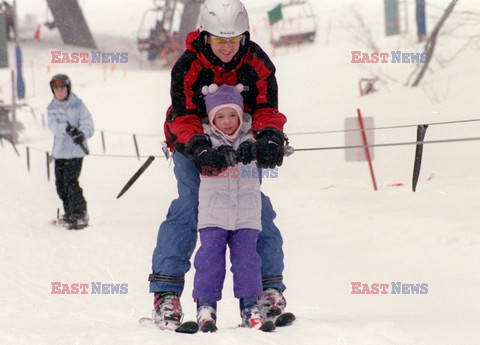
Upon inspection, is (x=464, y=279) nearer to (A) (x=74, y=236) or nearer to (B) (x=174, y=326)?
(B) (x=174, y=326)

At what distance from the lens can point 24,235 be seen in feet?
26.3

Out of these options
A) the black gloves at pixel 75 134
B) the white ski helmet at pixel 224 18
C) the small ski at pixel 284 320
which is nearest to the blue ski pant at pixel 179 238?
the small ski at pixel 284 320

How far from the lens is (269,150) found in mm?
3818

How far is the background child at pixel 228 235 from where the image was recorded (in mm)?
3879

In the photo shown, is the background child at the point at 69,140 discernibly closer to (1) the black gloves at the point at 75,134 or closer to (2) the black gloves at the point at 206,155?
(1) the black gloves at the point at 75,134

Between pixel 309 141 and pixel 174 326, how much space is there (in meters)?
11.4

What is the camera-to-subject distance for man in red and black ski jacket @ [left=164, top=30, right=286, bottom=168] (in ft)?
13.0

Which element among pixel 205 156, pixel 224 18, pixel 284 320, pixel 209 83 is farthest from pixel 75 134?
pixel 284 320

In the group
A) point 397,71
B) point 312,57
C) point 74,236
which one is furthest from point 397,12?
point 74,236

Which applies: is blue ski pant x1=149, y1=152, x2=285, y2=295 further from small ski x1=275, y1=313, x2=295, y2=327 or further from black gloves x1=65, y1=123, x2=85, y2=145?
black gloves x1=65, y1=123, x2=85, y2=145

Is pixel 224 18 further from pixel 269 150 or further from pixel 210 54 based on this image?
pixel 269 150

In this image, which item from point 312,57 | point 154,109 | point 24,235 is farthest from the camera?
point 312,57

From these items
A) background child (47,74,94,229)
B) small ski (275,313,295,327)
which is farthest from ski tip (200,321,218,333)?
background child (47,74,94,229)

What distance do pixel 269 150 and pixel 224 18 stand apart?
727 mm
